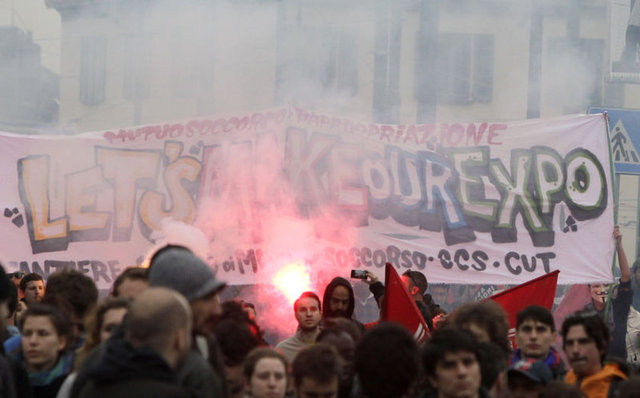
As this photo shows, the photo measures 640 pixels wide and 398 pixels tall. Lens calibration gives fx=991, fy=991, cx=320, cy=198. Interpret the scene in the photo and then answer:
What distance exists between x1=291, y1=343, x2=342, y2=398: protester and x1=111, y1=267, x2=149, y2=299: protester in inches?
23.7

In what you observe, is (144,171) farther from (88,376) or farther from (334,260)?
(88,376)

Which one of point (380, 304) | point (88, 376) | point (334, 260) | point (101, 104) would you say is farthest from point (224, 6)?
point (88, 376)

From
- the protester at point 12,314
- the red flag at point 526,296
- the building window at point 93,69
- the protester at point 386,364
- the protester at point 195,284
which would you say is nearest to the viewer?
the protester at point 195,284

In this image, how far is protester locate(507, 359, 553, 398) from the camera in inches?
143

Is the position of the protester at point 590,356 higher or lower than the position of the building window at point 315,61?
lower

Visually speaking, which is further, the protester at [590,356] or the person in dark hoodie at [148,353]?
the protester at [590,356]

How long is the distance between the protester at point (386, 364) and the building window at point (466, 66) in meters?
11.7

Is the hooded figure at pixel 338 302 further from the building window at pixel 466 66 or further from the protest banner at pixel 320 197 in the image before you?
the building window at pixel 466 66

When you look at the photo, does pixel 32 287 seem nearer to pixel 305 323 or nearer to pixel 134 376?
pixel 305 323

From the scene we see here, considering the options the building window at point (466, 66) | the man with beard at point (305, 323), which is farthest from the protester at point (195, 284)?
the building window at point (466, 66)

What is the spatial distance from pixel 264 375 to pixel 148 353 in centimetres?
135

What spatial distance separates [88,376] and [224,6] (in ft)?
26.2

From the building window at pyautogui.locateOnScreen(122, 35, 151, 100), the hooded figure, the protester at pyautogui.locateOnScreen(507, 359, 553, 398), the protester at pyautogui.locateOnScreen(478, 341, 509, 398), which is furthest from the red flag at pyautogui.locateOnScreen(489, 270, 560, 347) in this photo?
the building window at pyautogui.locateOnScreen(122, 35, 151, 100)

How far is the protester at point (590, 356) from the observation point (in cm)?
380
